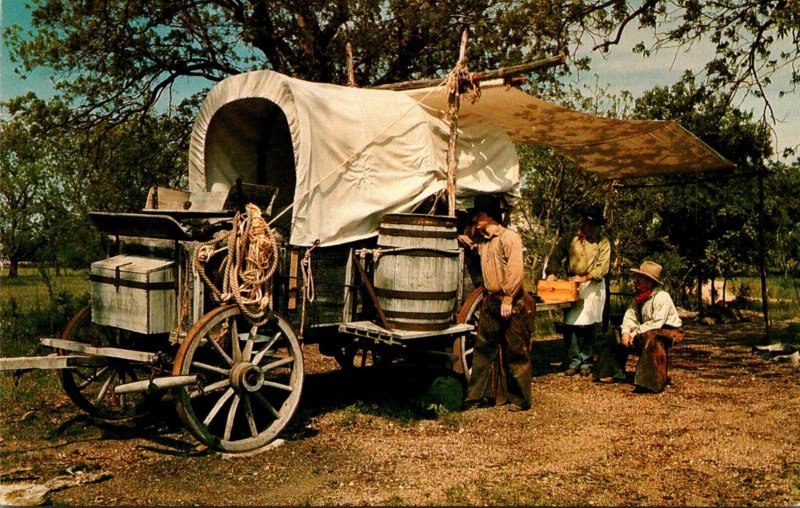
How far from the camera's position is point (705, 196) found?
1365 centimetres

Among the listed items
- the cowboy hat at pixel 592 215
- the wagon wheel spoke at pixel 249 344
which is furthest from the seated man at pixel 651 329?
the wagon wheel spoke at pixel 249 344

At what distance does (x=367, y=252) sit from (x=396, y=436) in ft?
4.65

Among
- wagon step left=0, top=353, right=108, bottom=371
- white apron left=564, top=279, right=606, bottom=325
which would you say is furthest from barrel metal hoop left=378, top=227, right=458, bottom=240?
white apron left=564, top=279, right=606, bottom=325

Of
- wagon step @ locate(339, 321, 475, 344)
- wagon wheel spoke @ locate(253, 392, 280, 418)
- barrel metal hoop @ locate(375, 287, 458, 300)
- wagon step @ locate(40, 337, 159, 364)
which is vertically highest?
barrel metal hoop @ locate(375, 287, 458, 300)

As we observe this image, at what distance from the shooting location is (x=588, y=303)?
7.76m

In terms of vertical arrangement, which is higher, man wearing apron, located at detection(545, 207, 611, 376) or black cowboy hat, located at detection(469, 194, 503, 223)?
black cowboy hat, located at detection(469, 194, 503, 223)

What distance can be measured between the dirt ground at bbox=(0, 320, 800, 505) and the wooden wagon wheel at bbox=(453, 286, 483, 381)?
48 cm

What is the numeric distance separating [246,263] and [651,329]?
4.18 meters

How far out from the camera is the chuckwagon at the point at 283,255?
4.80 meters

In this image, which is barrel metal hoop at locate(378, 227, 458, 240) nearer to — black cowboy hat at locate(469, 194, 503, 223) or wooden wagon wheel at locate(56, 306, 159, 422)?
black cowboy hat at locate(469, 194, 503, 223)

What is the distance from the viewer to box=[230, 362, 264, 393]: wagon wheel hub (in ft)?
15.5

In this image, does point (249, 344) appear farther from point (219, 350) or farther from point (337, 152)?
point (337, 152)

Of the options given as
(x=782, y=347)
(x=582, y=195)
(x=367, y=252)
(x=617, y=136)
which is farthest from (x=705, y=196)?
(x=367, y=252)

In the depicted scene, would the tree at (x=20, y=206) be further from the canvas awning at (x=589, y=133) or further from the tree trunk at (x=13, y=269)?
the canvas awning at (x=589, y=133)
